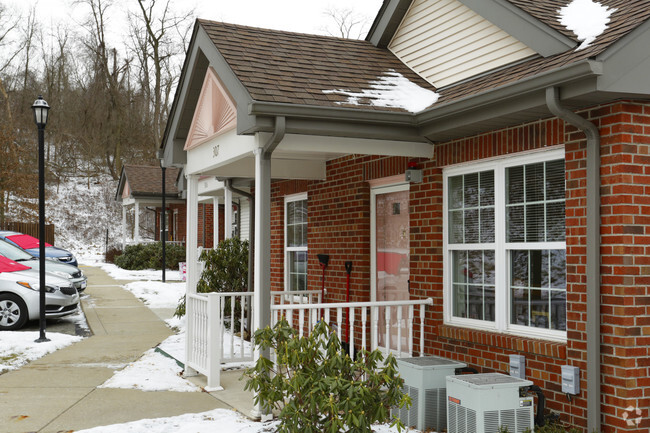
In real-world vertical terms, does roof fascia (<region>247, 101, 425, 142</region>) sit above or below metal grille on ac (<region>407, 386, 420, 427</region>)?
above

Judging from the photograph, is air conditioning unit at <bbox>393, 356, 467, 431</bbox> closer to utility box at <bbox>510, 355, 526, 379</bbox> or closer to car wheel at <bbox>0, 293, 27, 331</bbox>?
utility box at <bbox>510, 355, 526, 379</bbox>

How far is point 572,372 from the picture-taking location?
505cm

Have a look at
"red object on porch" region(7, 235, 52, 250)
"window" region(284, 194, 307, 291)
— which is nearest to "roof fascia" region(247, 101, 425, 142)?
"window" region(284, 194, 307, 291)

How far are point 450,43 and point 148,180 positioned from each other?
2514 cm

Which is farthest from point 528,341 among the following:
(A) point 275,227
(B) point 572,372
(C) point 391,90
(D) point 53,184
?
(D) point 53,184

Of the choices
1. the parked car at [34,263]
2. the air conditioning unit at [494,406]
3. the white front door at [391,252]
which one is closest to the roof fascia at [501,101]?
the white front door at [391,252]

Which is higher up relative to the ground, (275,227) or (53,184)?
(53,184)

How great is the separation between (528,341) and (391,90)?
2.92m

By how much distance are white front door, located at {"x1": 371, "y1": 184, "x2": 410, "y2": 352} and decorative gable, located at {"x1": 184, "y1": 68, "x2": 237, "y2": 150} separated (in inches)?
83.9

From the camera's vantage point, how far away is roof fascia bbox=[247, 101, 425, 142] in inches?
228

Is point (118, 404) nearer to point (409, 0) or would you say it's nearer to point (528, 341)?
point (528, 341)

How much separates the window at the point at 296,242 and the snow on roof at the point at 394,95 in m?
3.14

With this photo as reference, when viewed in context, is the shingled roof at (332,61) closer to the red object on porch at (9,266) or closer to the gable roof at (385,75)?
the gable roof at (385,75)

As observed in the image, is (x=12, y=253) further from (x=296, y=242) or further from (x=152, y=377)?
(x=152, y=377)
